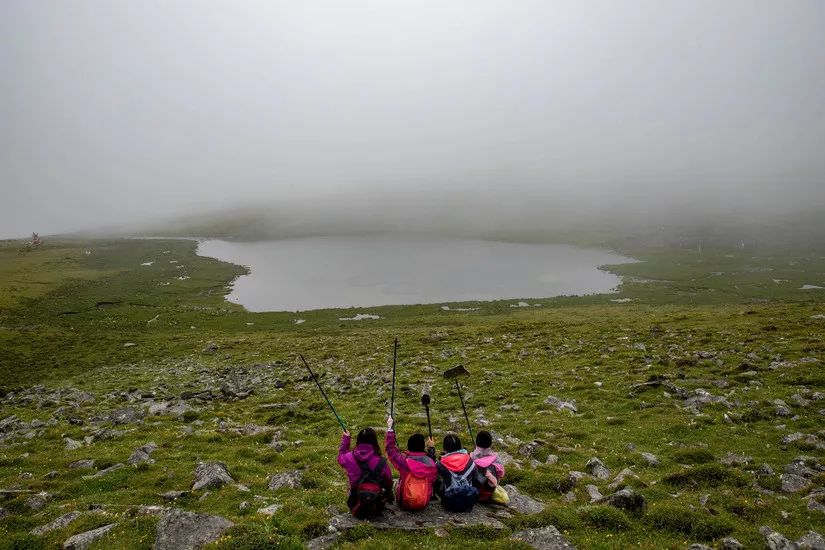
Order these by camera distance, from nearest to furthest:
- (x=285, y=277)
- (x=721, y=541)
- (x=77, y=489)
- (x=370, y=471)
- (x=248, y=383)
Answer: (x=721, y=541), (x=370, y=471), (x=77, y=489), (x=248, y=383), (x=285, y=277)

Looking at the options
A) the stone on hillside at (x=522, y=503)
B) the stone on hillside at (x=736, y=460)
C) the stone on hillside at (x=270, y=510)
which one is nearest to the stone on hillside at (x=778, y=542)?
the stone on hillside at (x=736, y=460)

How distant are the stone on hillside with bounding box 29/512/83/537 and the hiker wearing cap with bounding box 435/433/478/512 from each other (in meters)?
9.85

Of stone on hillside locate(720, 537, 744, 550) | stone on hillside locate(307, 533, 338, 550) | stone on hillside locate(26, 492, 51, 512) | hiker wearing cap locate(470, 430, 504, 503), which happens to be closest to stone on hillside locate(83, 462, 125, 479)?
stone on hillside locate(26, 492, 51, 512)

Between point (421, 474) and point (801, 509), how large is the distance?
33.0 ft

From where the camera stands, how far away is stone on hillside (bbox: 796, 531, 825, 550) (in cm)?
974

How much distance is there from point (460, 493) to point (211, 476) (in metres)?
8.08

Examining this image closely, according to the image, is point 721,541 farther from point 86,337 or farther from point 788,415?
point 86,337

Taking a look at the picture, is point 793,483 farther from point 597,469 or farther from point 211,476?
point 211,476

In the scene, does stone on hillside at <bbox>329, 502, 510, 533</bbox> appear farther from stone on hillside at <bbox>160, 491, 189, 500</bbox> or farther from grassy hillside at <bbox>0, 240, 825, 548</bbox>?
stone on hillside at <bbox>160, 491, 189, 500</bbox>

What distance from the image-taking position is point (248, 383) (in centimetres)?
3216

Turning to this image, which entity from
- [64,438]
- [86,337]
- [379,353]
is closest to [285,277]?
[86,337]

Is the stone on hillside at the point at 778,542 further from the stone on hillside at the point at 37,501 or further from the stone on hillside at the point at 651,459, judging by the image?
the stone on hillside at the point at 37,501

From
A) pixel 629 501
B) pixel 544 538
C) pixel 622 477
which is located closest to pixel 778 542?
pixel 629 501

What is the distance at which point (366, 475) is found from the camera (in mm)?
11133
